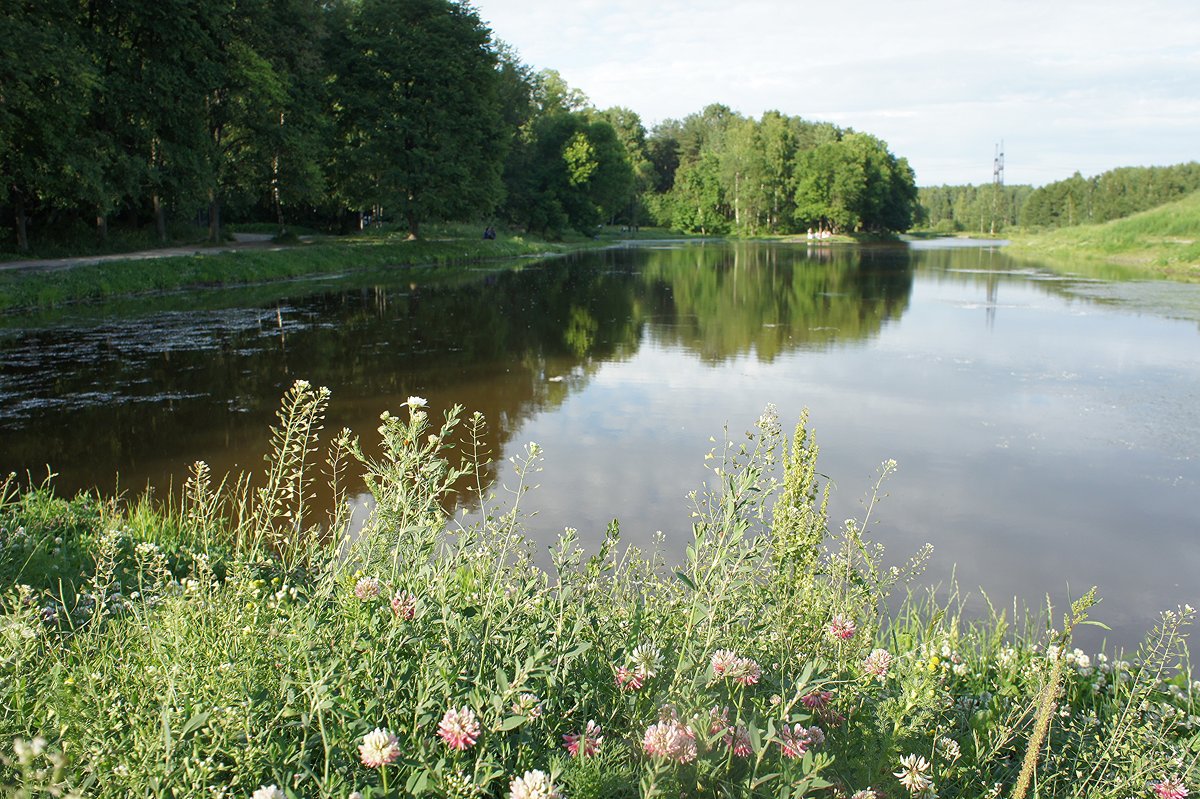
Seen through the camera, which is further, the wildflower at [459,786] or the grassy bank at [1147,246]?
the grassy bank at [1147,246]

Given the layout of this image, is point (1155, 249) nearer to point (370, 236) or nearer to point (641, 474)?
point (370, 236)

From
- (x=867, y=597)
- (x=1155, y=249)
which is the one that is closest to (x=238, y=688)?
(x=867, y=597)

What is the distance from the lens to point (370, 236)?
1610 inches

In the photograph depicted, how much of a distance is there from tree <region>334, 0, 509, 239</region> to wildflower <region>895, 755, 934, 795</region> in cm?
3431

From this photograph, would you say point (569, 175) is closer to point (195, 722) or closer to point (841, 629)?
point (841, 629)

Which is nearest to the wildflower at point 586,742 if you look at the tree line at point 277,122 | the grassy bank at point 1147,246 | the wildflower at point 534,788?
the wildflower at point 534,788

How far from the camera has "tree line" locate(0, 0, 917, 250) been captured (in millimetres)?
21469

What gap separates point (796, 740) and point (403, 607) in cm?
118

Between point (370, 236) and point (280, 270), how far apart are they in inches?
560

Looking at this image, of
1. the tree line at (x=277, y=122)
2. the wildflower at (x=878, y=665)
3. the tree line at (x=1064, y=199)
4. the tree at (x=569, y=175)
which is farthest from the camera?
the tree line at (x=1064, y=199)

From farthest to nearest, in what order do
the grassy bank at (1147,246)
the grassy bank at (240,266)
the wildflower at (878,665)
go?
the grassy bank at (1147,246) < the grassy bank at (240,266) < the wildflower at (878,665)

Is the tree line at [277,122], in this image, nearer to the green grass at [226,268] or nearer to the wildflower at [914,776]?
the green grass at [226,268]

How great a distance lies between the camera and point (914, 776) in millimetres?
2180

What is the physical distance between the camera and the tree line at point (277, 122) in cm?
2147
